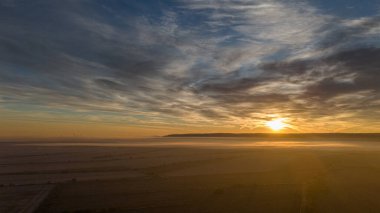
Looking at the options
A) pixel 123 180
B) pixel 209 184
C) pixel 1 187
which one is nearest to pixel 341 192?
pixel 209 184

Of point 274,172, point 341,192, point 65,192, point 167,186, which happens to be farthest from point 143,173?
point 341,192

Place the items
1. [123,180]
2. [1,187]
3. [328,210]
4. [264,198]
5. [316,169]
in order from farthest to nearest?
[316,169] < [123,180] < [1,187] < [264,198] < [328,210]

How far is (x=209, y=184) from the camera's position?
2297cm

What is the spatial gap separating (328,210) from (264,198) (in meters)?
3.47

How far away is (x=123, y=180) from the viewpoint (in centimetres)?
2445

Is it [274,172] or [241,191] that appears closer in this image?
[241,191]

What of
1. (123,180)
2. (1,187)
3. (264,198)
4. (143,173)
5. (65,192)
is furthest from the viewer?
(143,173)

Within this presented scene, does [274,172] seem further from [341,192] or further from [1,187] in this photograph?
[1,187]

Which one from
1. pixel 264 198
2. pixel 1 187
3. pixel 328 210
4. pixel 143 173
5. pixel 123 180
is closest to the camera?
pixel 328 210

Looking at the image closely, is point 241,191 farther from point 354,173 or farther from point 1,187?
point 1,187

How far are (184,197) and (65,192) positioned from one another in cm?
708

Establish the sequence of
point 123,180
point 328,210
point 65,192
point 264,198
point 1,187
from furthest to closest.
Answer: point 123,180 < point 1,187 < point 65,192 < point 264,198 < point 328,210

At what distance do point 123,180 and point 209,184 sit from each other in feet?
20.3

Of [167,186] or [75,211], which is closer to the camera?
[75,211]
